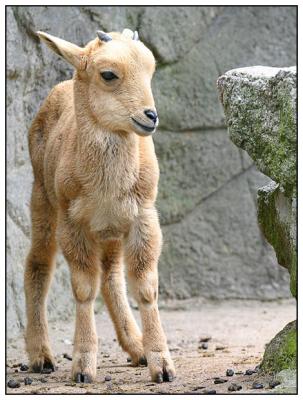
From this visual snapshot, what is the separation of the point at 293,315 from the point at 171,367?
13.2 feet

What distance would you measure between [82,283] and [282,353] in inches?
60.2

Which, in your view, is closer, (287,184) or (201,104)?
(287,184)

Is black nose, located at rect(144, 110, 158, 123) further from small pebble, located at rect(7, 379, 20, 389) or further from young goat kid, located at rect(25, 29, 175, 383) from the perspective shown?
small pebble, located at rect(7, 379, 20, 389)

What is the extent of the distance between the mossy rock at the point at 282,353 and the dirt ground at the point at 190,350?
96mm

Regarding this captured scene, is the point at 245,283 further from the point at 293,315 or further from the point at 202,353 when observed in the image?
the point at 202,353

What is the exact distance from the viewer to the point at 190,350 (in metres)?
8.20

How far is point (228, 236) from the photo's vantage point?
34.4 feet

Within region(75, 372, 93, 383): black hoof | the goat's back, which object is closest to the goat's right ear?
the goat's back

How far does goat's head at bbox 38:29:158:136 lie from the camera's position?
5.80m

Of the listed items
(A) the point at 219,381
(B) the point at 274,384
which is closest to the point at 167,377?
(A) the point at 219,381

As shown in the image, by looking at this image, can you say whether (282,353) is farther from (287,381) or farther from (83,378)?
(83,378)

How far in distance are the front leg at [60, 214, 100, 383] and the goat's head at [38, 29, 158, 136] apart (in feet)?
2.77

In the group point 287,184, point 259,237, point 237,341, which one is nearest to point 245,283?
point 259,237

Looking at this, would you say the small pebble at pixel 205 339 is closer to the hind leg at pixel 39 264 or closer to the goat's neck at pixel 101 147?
the hind leg at pixel 39 264
